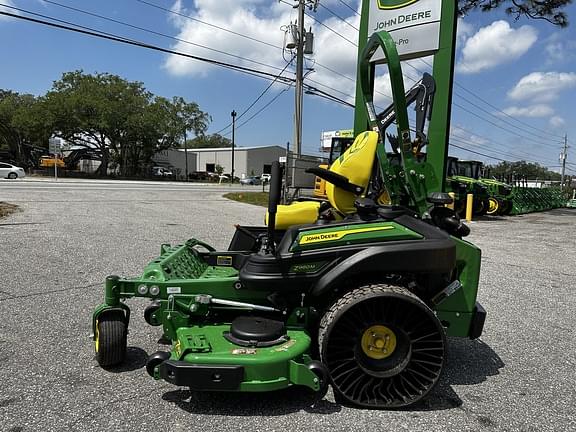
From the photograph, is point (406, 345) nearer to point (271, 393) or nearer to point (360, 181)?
point (271, 393)

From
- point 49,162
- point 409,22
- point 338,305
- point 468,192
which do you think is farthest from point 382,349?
point 49,162

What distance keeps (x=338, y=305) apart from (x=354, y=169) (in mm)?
1073

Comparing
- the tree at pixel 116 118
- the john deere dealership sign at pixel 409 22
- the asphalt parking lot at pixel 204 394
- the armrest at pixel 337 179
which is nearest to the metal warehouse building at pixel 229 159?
the tree at pixel 116 118

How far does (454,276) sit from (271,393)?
5.14 feet

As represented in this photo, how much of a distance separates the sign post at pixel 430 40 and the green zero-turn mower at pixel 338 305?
54cm

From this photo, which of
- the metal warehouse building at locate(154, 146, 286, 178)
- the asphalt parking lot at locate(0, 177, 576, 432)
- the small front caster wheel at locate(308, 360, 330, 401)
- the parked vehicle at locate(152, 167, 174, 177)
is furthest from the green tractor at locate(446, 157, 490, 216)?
the metal warehouse building at locate(154, 146, 286, 178)

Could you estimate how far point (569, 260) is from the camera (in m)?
8.95

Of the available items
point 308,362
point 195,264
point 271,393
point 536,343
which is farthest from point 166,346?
point 536,343

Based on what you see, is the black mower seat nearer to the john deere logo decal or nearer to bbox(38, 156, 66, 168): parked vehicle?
the john deere logo decal

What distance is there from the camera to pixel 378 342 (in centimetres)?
290

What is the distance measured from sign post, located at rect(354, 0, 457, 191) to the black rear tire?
4.15ft

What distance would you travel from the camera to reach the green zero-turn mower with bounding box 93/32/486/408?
2711 mm

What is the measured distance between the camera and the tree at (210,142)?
105188 millimetres

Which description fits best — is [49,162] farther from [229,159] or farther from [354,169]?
[354,169]
